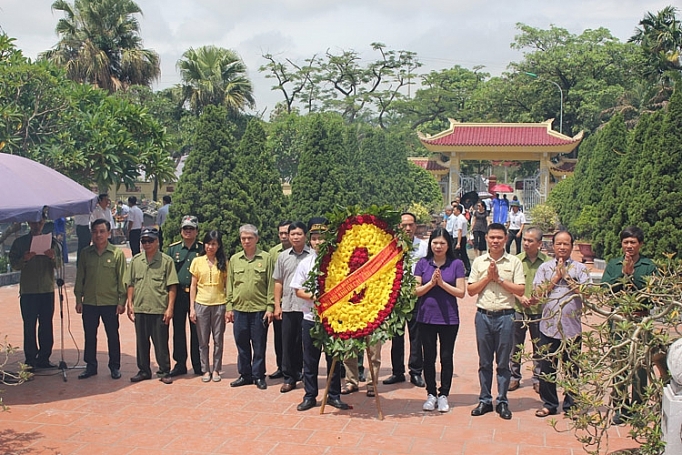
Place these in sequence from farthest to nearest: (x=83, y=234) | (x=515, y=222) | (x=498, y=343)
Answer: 1. (x=515, y=222)
2. (x=83, y=234)
3. (x=498, y=343)

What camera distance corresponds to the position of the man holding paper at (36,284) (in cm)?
716

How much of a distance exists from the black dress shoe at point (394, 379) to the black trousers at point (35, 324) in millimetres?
3334

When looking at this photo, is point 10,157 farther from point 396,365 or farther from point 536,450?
point 536,450

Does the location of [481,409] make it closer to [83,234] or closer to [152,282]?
[152,282]

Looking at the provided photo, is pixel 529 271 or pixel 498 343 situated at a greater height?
pixel 529 271

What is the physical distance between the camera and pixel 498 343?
5.95 meters

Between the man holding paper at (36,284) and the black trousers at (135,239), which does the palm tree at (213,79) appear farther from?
the man holding paper at (36,284)

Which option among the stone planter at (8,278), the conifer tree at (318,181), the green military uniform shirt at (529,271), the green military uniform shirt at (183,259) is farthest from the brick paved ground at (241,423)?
the conifer tree at (318,181)

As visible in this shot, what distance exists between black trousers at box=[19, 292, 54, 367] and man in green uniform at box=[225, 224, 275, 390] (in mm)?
1876

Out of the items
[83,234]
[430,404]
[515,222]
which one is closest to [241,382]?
[430,404]

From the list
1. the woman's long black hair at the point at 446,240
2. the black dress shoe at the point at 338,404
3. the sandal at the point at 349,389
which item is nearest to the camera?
the woman's long black hair at the point at 446,240

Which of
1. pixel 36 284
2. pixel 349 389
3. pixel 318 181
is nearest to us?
pixel 349 389

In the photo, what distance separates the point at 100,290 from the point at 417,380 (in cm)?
310

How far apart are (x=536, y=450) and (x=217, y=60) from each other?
91.5 ft
